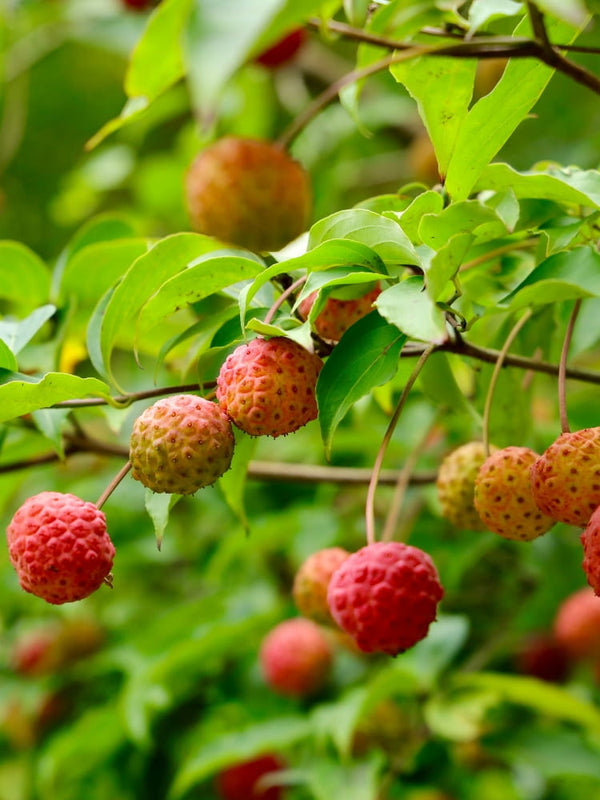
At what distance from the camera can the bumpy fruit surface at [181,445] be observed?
38.7 inches

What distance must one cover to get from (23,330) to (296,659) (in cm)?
107

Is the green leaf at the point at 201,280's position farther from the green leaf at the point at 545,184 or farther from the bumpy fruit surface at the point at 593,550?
the bumpy fruit surface at the point at 593,550

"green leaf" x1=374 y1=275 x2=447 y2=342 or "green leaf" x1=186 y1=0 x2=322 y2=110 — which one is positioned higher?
"green leaf" x1=186 y1=0 x2=322 y2=110

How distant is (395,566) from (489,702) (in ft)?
3.29

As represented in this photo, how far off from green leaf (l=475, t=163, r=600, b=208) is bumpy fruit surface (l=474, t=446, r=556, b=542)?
0.29 metres

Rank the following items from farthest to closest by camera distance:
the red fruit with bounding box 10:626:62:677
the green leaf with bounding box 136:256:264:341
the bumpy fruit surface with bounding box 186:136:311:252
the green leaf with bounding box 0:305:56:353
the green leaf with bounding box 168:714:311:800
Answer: the red fruit with bounding box 10:626:62:677 → the bumpy fruit surface with bounding box 186:136:311:252 → the green leaf with bounding box 168:714:311:800 → the green leaf with bounding box 0:305:56:353 → the green leaf with bounding box 136:256:264:341

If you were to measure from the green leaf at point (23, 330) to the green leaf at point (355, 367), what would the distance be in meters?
0.40

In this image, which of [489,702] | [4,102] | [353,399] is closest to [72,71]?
[4,102]

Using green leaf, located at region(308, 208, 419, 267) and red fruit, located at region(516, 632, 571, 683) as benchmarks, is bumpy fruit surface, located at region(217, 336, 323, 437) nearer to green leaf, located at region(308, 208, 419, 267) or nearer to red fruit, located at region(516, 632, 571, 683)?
green leaf, located at region(308, 208, 419, 267)

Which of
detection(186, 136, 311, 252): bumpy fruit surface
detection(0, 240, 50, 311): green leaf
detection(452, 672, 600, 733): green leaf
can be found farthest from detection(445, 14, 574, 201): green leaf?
detection(452, 672, 600, 733): green leaf

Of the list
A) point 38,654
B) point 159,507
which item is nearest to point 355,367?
point 159,507

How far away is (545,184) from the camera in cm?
106

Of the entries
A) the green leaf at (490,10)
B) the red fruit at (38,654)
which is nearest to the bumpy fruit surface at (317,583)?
the green leaf at (490,10)

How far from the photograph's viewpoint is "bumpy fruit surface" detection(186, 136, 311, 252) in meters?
1.98
